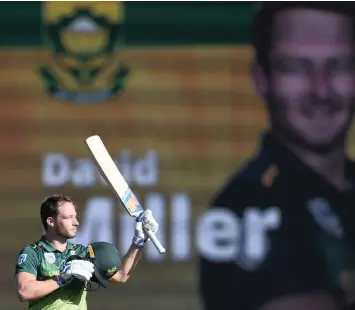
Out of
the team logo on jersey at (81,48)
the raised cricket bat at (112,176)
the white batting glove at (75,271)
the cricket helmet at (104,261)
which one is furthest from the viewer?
the team logo on jersey at (81,48)

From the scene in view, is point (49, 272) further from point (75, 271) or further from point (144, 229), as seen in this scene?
point (144, 229)

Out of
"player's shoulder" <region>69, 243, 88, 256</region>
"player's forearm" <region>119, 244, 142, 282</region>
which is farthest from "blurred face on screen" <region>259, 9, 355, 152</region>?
"player's shoulder" <region>69, 243, 88, 256</region>

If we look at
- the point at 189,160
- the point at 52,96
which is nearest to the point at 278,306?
the point at 189,160

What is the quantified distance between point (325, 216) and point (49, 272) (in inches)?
153

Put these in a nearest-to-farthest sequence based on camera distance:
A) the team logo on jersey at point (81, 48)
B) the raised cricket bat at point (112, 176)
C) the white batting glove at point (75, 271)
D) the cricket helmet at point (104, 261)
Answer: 1. the white batting glove at point (75, 271)
2. the cricket helmet at point (104, 261)
3. the raised cricket bat at point (112, 176)
4. the team logo on jersey at point (81, 48)

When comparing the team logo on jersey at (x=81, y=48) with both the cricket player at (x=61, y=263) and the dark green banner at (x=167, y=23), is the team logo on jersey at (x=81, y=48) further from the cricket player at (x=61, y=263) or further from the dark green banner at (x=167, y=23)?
the cricket player at (x=61, y=263)

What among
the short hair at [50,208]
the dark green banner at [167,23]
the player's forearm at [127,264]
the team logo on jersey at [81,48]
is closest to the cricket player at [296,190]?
the dark green banner at [167,23]

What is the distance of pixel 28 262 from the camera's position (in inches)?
180

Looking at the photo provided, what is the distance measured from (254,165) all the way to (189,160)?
1.70 ft

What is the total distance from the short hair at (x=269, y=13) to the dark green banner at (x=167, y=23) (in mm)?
88

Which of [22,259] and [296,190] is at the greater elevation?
[296,190]

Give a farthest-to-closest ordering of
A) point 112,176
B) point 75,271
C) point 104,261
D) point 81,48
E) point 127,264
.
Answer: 1. point 81,48
2. point 112,176
3. point 127,264
4. point 104,261
5. point 75,271

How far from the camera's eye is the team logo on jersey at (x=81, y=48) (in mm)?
8008

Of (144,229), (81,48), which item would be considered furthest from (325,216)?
(144,229)
